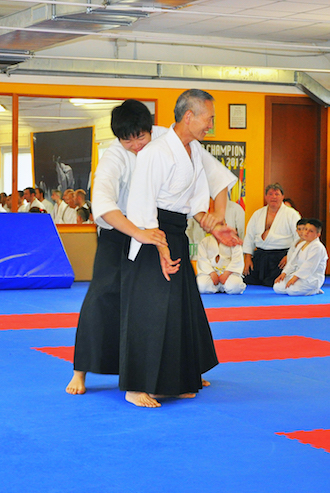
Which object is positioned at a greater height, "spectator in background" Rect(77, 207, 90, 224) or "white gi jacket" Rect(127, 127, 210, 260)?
"white gi jacket" Rect(127, 127, 210, 260)

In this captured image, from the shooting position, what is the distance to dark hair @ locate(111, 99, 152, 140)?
130 inches

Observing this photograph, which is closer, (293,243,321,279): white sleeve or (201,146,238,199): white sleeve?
(201,146,238,199): white sleeve

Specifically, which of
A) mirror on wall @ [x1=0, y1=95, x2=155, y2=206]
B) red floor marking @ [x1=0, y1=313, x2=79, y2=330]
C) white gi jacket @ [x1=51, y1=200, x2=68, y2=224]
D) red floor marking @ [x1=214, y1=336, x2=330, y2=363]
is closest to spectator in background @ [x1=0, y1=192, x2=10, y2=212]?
mirror on wall @ [x1=0, y1=95, x2=155, y2=206]

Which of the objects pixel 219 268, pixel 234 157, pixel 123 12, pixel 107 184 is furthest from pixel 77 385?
pixel 234 157

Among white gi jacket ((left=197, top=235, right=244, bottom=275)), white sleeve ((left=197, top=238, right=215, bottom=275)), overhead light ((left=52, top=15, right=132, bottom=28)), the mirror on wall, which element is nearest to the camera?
overhead light ((left=52, top=15, right=132, bottom=28))

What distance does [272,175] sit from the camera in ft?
34.6

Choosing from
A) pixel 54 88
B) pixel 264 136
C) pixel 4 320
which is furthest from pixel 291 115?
pixel 4 320

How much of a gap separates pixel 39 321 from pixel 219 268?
3047 mm

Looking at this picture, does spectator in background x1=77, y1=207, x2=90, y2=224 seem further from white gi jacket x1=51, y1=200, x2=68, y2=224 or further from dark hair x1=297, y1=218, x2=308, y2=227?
dark hair x1=297, y1=218, x2=308, y2=227

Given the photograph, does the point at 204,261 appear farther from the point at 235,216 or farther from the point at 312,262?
the point at 312,262

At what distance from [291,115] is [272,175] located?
3.14 feet

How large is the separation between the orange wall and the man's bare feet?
680cm

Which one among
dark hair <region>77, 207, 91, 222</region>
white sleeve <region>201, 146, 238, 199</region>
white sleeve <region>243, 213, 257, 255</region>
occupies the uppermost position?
white sleeve <region>201, 146, 238, 199</region>

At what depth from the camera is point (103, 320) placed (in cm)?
338
